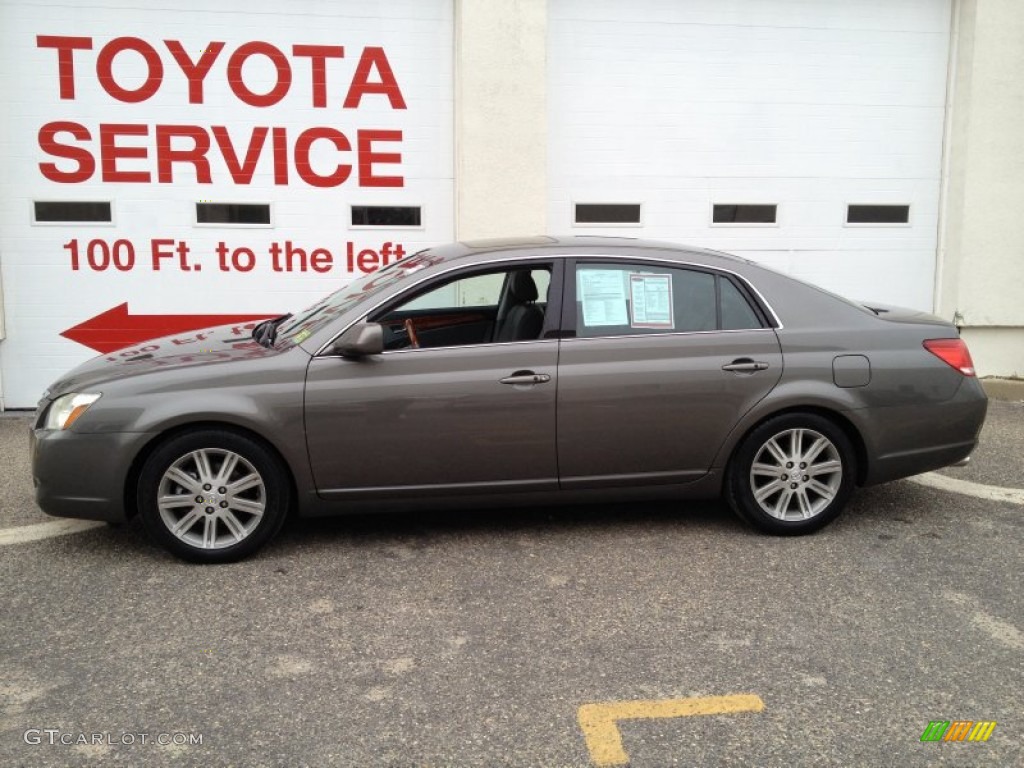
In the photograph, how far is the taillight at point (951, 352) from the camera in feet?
15.9

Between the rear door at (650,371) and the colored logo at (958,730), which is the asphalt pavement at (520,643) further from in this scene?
the rear door at (650,371)

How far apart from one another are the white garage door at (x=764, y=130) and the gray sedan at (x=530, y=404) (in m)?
3.90

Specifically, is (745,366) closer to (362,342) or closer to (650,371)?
(650,371)

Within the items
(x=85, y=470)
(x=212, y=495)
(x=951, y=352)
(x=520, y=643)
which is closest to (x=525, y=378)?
(x=520, y=643)

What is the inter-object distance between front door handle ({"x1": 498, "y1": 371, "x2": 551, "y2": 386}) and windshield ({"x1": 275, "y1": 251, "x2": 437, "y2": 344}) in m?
0.77

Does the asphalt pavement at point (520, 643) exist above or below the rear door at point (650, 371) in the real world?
below

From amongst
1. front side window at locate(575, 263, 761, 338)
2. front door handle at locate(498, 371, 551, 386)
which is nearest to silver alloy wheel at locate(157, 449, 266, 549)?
front door handle at locate(498, 371, 551, 386)

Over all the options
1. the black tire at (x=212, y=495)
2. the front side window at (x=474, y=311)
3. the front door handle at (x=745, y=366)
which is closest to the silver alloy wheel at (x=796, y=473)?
the front door handle at (x=745, y=366)

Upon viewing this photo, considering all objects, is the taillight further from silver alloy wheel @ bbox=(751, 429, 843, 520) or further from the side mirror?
the side mirror

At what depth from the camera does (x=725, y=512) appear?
17.2ft

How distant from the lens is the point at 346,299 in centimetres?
492

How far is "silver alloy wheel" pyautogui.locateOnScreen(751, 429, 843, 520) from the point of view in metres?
4.71

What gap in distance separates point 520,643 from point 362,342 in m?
1.62

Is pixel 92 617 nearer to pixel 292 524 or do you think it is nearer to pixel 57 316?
pixel 292 524
